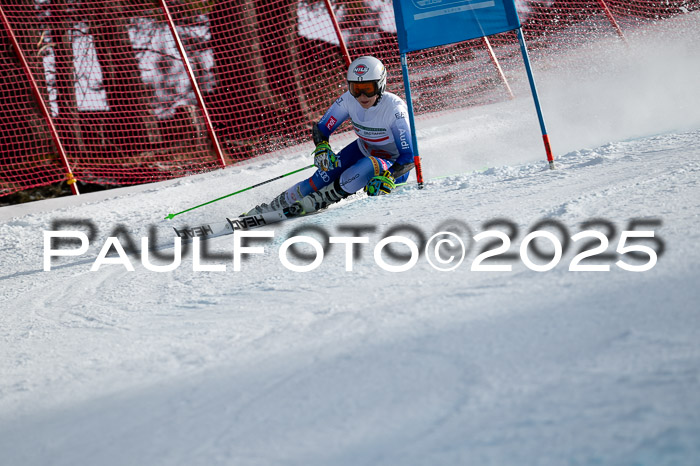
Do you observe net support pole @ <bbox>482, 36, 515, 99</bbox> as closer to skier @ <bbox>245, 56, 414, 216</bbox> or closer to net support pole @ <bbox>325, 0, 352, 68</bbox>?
net support pole @ <bbox>325, 0, 352, 68</bbox>

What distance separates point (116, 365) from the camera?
213cm

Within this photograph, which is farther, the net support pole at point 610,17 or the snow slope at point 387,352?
the net support pole at point 610,17

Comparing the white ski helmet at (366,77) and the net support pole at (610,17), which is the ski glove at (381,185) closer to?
the white ski helmet at (366,77)

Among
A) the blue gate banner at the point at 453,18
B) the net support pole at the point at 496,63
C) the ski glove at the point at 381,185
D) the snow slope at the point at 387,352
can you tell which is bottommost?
the snow slope at the point at 387,352

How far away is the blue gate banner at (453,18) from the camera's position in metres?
4.45

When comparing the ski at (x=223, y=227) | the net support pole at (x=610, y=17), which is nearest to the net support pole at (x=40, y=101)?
the ski at (x=223, y=227)

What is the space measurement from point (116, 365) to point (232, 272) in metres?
1.11

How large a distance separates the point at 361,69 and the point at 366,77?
78 mm

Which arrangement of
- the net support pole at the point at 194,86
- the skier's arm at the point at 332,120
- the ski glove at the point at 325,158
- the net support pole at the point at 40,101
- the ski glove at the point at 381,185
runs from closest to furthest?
the ski glove at the point at 381,185 → the ski glove at the point at 325,158 → the skier's arm at the point at 332,120 → the net support pole at the point at 40,101 → the net support pole at the point at 194,86

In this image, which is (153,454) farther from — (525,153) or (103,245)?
(525,153)

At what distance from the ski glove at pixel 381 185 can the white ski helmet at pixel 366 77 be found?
0.69 m

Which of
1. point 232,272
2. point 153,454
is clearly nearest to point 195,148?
point 232,272

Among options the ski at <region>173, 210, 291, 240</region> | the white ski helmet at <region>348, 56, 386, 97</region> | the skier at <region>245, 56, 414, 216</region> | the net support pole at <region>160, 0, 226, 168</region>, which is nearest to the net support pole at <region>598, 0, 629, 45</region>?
the net support pole at <region>160, 0, 226, 168</region>

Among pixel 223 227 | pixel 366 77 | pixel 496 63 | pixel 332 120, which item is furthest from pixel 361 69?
pixel 496 63
